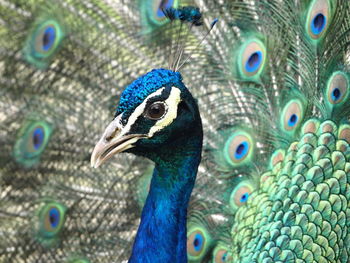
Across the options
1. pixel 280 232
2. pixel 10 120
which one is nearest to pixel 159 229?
pixel 280 232

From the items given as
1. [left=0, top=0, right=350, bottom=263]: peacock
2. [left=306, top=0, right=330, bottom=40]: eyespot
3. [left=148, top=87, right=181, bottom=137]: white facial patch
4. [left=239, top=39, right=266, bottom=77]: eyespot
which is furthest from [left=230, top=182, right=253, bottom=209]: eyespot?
[left=148, top=87, right=181, bottom=137]: white facial patch

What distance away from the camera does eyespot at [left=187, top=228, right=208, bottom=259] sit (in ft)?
6.82

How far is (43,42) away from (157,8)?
1.12 ft

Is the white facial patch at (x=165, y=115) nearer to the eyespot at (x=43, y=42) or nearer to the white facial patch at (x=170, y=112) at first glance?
the white facial patch at (x=170, y=112)

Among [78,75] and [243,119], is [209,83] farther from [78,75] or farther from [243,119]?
[78,75]

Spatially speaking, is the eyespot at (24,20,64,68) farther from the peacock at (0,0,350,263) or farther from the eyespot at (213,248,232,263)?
the eyespot at (213,248,232,263)

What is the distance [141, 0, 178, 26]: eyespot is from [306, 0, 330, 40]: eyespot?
1.24ft

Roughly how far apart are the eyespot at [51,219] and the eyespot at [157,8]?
0.62 metres

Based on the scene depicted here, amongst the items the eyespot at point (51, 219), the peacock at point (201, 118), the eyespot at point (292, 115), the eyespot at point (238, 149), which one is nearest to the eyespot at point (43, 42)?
the peacock at point (201, 118)

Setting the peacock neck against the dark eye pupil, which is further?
the peacock neck

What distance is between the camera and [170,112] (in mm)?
1396

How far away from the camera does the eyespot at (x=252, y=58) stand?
2.01m

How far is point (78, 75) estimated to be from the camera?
2.05 metres

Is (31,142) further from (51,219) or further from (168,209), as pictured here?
(168,209)
